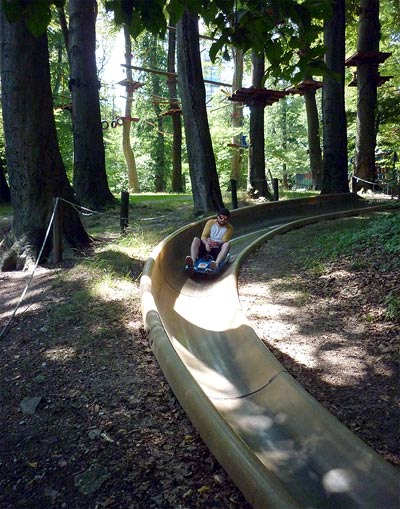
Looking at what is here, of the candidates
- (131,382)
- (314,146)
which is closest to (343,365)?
(131,382)

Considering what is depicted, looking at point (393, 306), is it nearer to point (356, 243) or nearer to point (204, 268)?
point (356, 243)

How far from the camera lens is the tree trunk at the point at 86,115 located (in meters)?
12.4

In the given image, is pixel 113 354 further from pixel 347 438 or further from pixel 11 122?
pixel 11 122

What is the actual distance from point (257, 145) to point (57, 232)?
440 inches

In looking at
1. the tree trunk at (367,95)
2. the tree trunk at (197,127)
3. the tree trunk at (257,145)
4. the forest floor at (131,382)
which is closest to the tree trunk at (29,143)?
the forest floor at (131,382)

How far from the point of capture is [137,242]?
8.52m

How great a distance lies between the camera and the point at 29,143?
736 cm

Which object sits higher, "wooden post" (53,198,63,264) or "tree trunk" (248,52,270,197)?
"tree trunk" (248,52,270,197)

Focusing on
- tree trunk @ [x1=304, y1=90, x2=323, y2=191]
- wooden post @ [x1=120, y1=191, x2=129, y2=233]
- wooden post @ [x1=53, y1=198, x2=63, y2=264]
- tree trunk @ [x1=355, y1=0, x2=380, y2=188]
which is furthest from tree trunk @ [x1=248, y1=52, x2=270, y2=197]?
wooden post @ [x1=53, y1=198, x2=63, y2=264]

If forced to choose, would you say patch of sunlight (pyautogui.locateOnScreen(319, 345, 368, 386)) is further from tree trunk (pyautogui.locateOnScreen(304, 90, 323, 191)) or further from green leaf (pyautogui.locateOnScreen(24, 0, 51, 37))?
tree trunk (pyautogui.locateOnScreen(304, 90, 323, 191))

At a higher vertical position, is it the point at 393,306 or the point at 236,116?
the point at 236,116

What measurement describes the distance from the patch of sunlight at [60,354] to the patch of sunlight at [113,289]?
51.3 inches

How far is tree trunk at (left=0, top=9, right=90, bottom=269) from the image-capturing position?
283 inches

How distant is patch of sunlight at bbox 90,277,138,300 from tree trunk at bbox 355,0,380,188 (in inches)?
552
